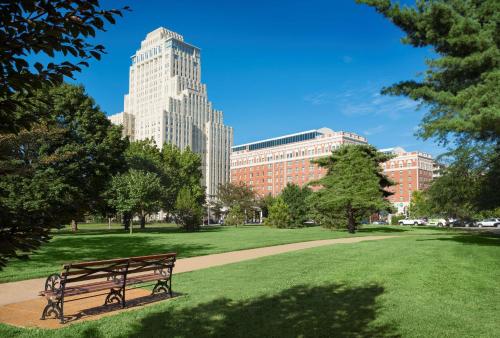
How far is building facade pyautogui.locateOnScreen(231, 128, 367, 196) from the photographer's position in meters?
122

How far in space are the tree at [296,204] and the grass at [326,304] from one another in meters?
39.9

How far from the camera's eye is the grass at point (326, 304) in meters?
6.67

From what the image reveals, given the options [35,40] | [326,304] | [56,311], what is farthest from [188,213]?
[35,40]

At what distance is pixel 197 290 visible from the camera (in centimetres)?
983

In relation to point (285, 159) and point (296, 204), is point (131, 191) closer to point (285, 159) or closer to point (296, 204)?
point (296, 204)

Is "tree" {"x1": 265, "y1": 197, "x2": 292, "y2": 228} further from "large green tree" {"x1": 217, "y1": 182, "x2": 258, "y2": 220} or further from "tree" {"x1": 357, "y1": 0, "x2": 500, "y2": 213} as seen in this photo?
"tree" {"x1": 357, "y1": 0, "x2": 500, "y2": 213}

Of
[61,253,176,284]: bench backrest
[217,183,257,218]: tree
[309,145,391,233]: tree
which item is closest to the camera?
[61,253,176,284]: bench backrest

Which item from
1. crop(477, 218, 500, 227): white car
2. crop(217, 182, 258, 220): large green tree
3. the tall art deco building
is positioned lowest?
crop(477, 218, 500, 227): white car

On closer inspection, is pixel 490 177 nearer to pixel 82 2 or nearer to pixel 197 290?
pixel 197 290

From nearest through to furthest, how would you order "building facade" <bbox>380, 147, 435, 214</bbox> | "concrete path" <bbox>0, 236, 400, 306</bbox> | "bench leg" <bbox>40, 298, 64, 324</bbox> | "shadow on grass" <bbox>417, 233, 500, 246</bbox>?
"bench leg" <bbox>40, 298, 64, 324</bbox> < "concrete path" <bbox>0, 236, 400, 306</bbox> < "shadow on grass" <bbox>417, 233, 500, 246</bbox> < "building facade" <bbox>380, 147, 435, 214</bbox>

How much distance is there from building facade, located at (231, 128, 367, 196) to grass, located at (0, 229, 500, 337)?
328 feet

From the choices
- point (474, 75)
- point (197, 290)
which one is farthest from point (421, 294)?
point (474, 75)

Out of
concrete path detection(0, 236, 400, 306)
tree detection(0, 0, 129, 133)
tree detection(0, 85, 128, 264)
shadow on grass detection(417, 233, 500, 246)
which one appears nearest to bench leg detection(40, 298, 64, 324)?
concrete path detection(0, 236, 400, 306)

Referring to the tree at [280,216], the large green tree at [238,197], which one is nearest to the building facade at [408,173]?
the large green tree at [238,197]
